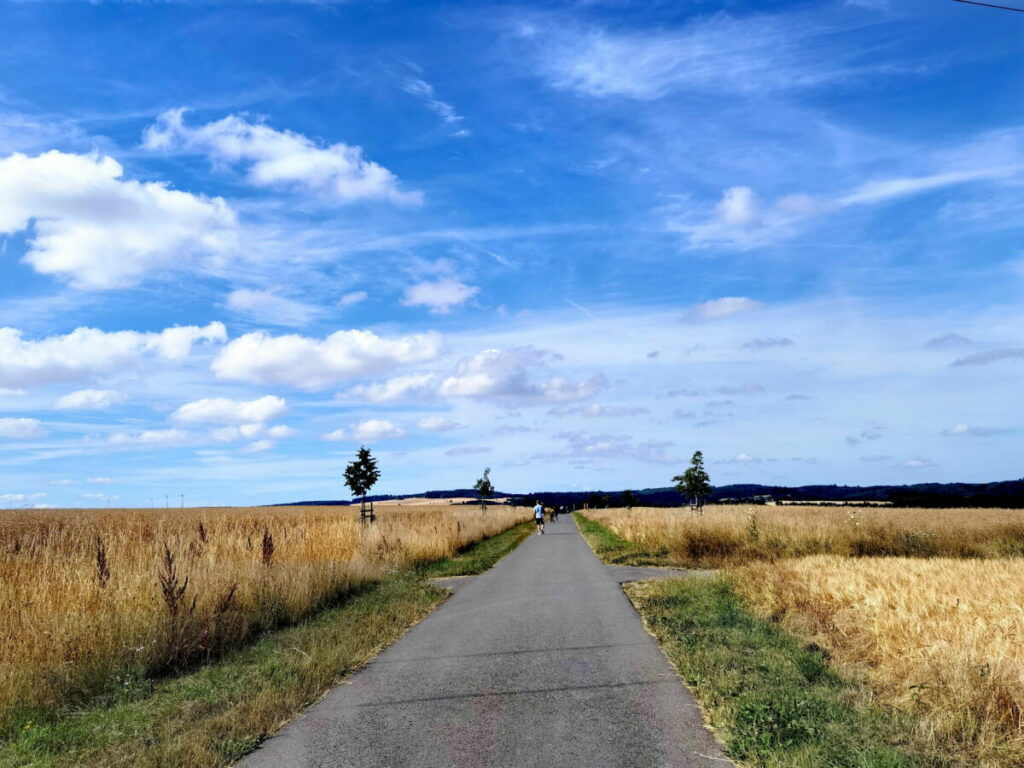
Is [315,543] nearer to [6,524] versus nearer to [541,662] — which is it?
[541,662]

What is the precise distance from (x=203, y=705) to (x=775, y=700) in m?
5.43

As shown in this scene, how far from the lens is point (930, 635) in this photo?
7336 mm

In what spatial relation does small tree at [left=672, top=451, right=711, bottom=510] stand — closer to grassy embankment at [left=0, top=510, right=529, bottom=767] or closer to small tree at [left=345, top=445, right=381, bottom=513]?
small tree at [left=345, top=445, right=381, bottom=513]

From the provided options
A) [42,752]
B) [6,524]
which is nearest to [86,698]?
[42,752]

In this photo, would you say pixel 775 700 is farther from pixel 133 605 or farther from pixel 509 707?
pixel 133 605

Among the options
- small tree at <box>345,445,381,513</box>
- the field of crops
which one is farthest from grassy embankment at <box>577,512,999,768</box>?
small tree at <box>345,445,381,513</box>

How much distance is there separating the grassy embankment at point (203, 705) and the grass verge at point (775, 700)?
3.89 m

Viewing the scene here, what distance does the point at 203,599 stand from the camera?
10.4 meters

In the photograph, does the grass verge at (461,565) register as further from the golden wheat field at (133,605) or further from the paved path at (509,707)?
the paved path at (509,707)

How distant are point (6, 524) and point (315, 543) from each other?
14530 millimetres

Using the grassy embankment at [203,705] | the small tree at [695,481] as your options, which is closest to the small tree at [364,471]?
the small tree at [695,481]

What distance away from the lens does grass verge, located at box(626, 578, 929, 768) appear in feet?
16.6

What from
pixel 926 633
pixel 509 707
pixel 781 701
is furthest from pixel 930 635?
pixel 509 707

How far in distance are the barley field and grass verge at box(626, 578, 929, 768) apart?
1.16 ft
